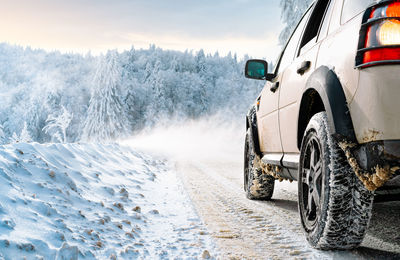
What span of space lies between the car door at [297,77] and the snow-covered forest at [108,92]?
99.6 feet

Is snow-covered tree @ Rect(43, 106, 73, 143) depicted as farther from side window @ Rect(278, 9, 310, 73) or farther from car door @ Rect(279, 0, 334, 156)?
car door @ Rect(279, 0, 334, 156)

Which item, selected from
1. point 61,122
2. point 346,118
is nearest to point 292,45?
point 346,118

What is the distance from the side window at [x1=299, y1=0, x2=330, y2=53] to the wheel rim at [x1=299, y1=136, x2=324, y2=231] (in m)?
1.33

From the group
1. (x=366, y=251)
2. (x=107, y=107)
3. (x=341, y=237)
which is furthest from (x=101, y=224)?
(x=107, y=107)

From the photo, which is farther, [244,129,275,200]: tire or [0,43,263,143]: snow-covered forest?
[0,43,263,143]: snow-covered forest

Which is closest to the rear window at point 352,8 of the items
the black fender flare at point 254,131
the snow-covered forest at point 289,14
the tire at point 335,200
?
the tire at point 335,200

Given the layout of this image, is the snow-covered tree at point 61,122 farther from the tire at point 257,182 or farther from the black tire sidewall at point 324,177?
the black tire sidewall at point 324,177

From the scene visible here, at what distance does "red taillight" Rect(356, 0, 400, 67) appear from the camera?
168 centimetres

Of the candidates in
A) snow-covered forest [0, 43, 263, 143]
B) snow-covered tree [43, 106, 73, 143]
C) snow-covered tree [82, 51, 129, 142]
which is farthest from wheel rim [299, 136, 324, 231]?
snow-covered tree [82, 51, 129, 142]

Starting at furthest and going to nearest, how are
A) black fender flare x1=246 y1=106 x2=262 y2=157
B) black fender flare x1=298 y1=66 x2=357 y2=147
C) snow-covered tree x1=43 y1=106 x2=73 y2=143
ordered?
snow-covered tree x1=43 y1=106 x2=73 y2=143, black fender flare x1=246 y1=106 x2=262 y2=157, black fender flare x1=298 y1=66 x2=357 y2=147

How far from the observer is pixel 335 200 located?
1.96 m

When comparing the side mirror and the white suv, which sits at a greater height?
the side mirror

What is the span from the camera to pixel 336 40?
2240 millimetres

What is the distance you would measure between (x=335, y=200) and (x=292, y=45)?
7.66 ft
